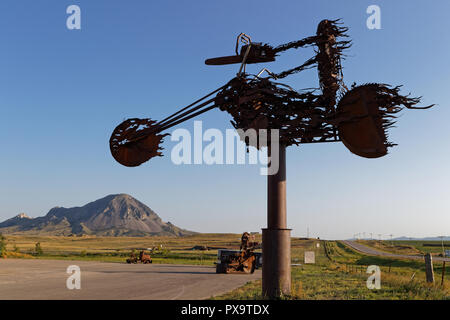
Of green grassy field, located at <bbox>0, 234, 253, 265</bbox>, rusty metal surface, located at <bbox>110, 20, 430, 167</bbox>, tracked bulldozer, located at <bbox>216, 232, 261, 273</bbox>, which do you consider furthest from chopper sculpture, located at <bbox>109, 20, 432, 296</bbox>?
green grassy field, located at <bbox>0, 234, 253, 265</bbox>

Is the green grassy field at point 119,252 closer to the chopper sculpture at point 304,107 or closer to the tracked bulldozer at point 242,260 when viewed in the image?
the tracked bulldozer at point 242,260

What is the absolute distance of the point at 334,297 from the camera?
1448 cm

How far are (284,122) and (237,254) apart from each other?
18864mm

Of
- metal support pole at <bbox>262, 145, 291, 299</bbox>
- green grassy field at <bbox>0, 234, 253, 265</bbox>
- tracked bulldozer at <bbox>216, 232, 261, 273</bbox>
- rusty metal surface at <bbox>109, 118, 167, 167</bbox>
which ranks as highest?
rusty metal surface at <bbox>109, 118, 167, 167</bbox>

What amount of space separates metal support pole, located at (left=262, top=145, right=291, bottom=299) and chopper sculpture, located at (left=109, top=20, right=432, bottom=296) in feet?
0.12

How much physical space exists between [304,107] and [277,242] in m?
5.17

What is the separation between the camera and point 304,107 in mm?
13070

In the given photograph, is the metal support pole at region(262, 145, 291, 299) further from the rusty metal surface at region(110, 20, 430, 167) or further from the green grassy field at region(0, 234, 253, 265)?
the green grassy field at region(0, 234, 253, 265)

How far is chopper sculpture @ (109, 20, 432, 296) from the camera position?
12188mm

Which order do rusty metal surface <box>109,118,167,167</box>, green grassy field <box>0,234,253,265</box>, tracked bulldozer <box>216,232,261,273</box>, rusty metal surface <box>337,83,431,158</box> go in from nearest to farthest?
rusty metal surface <box>337,83,431,158</box>, rusty metal surface <box>109,118,167,167</box>, tracked bulldozer <box>216,232,261,273</box>, green grassy field <box>0,234,253,265</box>

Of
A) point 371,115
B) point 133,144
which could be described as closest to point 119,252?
point 133,144

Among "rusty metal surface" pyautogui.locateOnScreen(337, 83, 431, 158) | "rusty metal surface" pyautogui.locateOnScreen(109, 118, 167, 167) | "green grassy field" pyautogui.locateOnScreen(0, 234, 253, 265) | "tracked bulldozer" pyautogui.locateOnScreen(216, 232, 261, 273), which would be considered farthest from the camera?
"green grassy field" pyautogui.locateOnScreen(0, 234, 253, 265)
